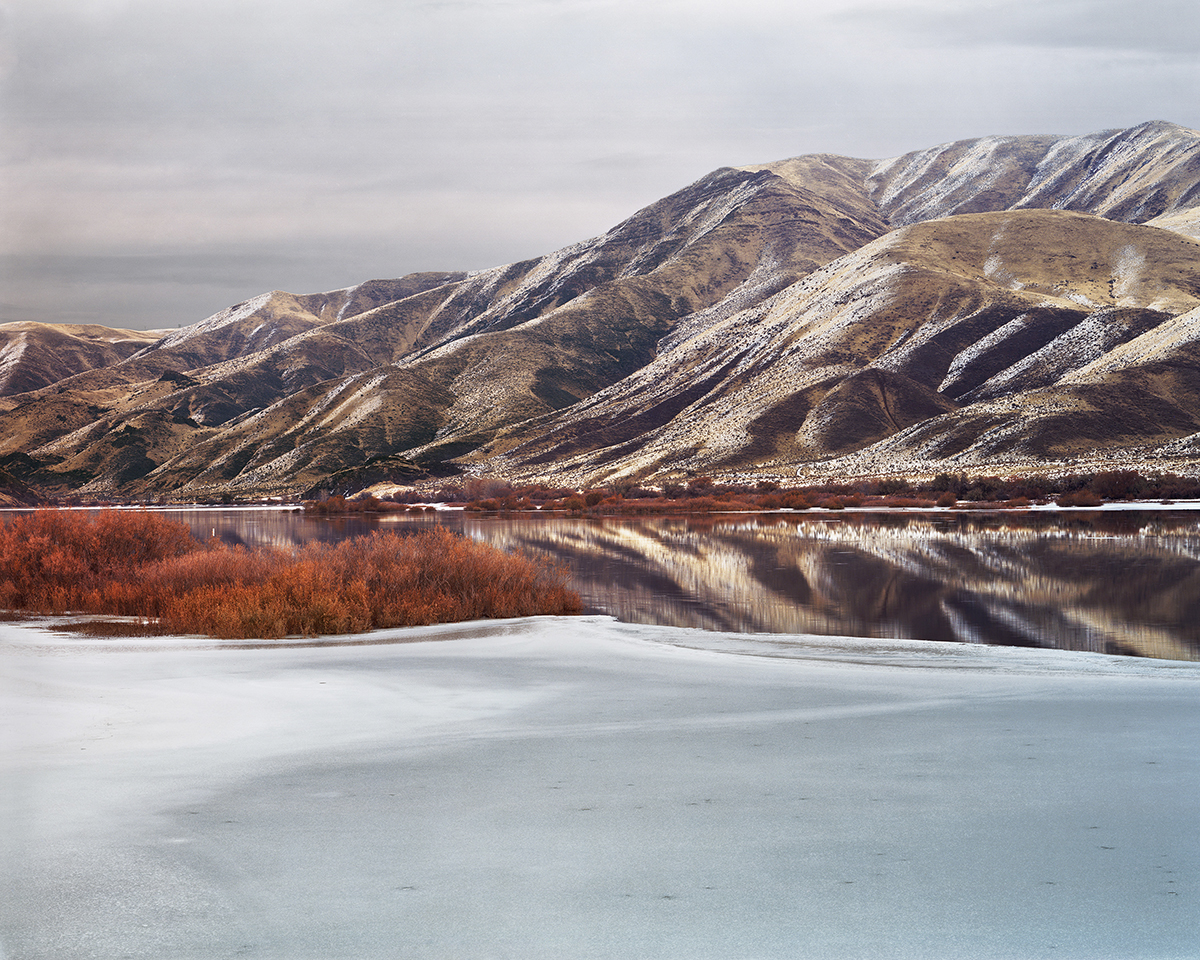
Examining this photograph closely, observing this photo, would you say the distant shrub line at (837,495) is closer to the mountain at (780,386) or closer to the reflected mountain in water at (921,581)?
the mountain at (780,386)

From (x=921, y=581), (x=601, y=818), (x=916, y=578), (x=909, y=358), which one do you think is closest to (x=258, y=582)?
(x=921, y=581)

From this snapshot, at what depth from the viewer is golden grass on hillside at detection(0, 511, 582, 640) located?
1489 centimetres

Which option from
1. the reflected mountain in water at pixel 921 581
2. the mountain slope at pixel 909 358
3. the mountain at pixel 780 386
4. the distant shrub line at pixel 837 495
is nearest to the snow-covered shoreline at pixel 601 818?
the reflected mountain in water at pixel 921 581

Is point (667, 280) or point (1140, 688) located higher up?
point (667, 280)

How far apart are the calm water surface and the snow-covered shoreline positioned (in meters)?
5.51

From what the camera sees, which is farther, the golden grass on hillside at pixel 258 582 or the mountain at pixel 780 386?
the mountain at pixel 780 386

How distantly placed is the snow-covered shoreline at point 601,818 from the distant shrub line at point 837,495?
49.0 metres

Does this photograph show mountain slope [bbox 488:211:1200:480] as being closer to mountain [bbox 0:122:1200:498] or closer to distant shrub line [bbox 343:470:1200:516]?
mountain [bbox 0:122:1200:498]

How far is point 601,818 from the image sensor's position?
17.9 feet

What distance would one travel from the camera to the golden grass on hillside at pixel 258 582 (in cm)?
1489

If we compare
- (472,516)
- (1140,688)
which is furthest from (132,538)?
(472,516)

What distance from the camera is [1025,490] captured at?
192 ft

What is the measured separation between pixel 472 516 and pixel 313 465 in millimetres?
75290

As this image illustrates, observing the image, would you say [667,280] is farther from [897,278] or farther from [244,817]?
[244,817]
